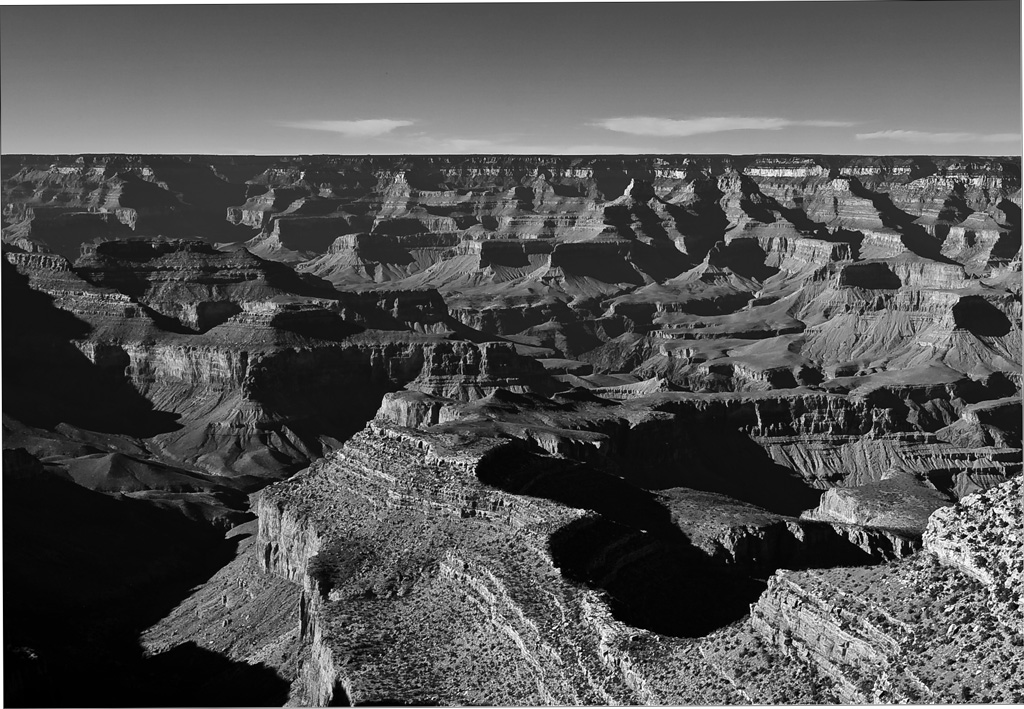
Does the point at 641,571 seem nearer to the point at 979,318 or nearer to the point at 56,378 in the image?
the point at 56,378

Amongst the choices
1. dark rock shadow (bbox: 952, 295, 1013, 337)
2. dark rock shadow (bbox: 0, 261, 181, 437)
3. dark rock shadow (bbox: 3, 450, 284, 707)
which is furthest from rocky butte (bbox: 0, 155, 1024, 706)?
dark rock shadow (bbox: 952, 295, 1013, 337)

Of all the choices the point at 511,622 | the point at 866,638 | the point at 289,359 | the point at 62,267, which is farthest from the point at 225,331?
the point at 866,638

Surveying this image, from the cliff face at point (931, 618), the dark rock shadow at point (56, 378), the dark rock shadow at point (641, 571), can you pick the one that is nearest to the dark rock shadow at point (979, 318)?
the dark rock shadow at point (56, 378)

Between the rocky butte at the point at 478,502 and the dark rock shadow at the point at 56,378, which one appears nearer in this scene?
the rocky butte at the point at 478,502

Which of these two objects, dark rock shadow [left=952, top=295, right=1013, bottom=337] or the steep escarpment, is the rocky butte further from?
dark rock shadow [left=952, top=295, right=1013, bottom=337]

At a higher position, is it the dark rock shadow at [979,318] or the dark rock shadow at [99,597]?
the dark rock shadow at [979,318]

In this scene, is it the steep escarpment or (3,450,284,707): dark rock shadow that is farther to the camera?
(3,450,284,707): dark rock shadow

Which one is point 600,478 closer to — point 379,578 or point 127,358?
point 379,578

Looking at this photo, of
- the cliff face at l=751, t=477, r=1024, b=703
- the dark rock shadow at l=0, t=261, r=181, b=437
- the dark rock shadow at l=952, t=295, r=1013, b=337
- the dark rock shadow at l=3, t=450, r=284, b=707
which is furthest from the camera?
the dark rock shadow at l=952, t=295, r=1013, b=337

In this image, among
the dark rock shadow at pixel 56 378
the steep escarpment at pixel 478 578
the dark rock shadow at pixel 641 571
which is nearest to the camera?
the steep escarpment at pixel 478 578

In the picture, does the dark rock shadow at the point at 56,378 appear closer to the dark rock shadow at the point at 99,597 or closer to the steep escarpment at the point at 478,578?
the dark rock shadow at the point at 99,597
